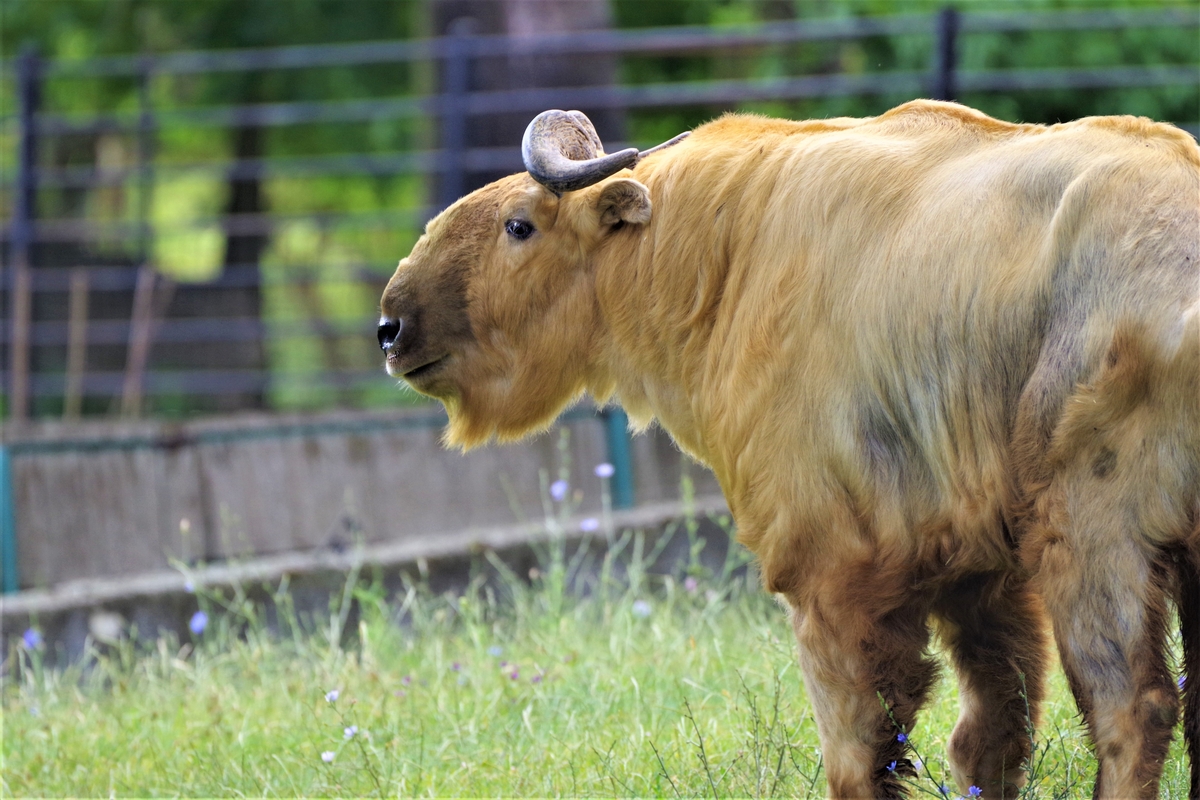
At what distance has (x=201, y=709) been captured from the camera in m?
5.46

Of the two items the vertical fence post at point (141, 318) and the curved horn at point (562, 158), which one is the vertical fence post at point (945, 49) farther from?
the vertical fence post at point (141, 318)

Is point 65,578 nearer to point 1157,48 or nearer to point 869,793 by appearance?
point 869,793

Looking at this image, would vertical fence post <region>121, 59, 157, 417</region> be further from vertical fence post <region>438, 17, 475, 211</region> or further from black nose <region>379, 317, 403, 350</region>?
black nose <region>379, 317, 403, 350</region>

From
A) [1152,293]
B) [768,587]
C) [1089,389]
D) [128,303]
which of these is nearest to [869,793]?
[768,587]

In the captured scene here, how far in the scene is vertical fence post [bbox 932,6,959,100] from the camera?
8.63 meters

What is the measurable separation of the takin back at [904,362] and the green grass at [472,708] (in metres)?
0.63

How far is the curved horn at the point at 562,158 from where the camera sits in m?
3.73

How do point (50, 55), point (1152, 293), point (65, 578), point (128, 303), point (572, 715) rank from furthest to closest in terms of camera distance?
point (50, 55)
point (128, 303)
point (65, 578)
point (572, 715)
point (1152, 293)

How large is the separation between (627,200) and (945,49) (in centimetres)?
549

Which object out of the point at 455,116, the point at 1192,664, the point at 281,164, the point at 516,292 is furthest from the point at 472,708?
the point at 281,164

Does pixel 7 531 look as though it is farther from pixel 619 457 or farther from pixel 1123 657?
pixel 1123 657

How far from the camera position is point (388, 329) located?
4156mm

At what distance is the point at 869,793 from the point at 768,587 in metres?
0.49

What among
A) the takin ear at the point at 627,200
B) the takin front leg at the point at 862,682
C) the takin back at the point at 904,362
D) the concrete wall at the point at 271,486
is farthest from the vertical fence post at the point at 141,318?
the takin front leg at the point at 862,682
